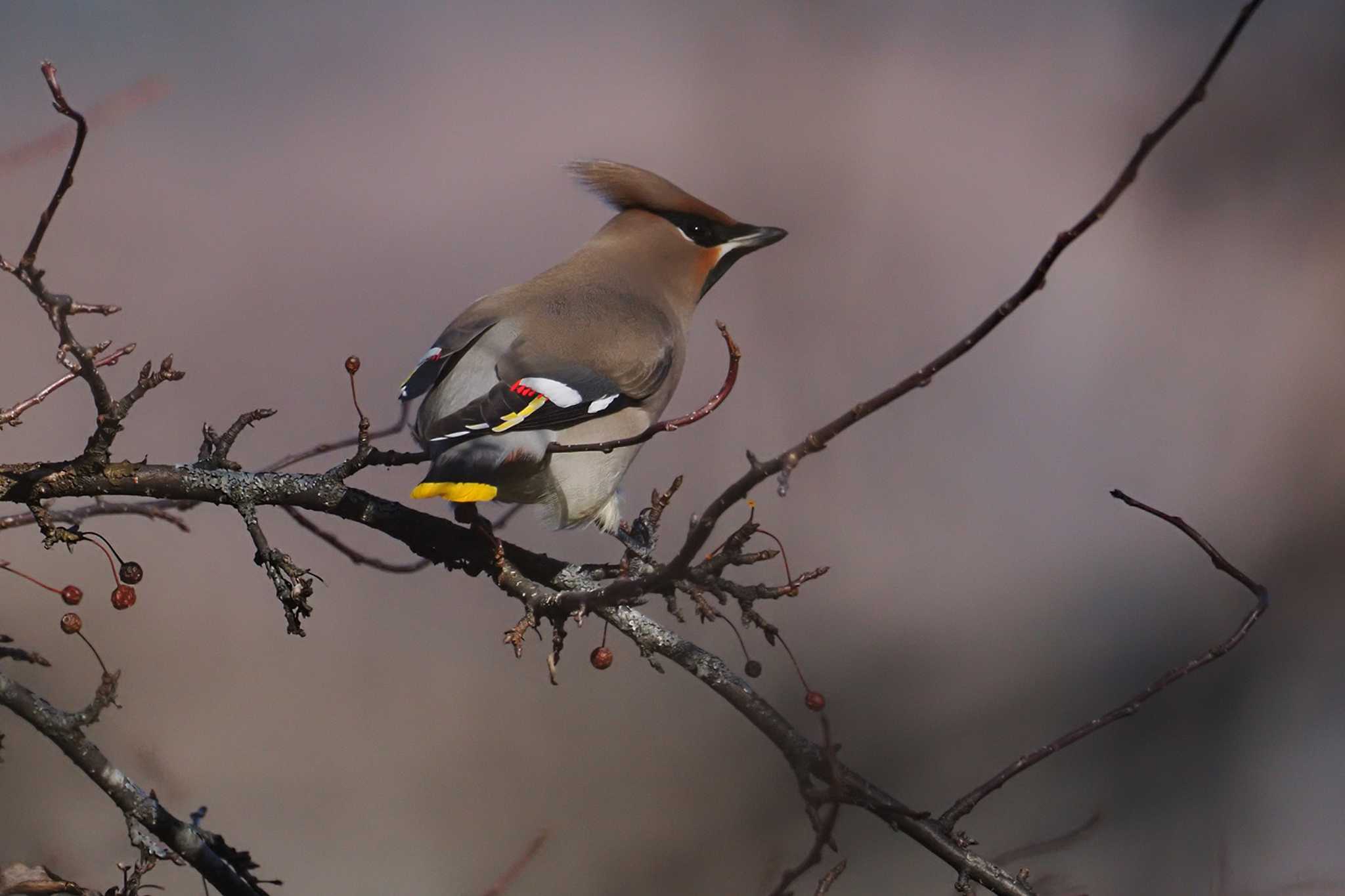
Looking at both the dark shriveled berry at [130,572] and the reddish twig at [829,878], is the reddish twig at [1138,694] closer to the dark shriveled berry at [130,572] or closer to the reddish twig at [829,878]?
the reddish twig at [829,878]

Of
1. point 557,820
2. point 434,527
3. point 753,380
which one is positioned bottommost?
point 557,820

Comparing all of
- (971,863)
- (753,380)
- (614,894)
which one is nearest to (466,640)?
(753,380)

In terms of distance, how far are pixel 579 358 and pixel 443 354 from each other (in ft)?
0.83

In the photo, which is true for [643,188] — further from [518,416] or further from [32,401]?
[32,401]

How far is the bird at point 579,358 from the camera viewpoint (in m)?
2.22

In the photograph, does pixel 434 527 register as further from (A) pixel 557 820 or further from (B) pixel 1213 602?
(B) pixel 1213 602

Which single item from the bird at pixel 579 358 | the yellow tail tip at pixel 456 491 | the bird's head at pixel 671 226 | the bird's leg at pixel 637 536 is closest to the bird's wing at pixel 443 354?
the bird at pixel 579 358

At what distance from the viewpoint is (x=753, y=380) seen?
196 inches

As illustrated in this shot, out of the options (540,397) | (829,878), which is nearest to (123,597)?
(540,397)

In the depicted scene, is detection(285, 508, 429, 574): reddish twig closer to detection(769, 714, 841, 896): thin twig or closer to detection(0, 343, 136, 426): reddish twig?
detection(0, 343, 136, 426): reddish twig

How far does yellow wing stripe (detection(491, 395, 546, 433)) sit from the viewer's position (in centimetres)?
221

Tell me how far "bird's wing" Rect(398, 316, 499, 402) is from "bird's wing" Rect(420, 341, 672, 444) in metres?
0.09

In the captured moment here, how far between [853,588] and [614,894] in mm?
2284

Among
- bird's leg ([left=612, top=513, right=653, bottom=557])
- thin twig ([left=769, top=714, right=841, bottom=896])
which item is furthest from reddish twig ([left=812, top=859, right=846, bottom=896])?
bird's leg ([left=612, top=513, right=653, bottom=557])
